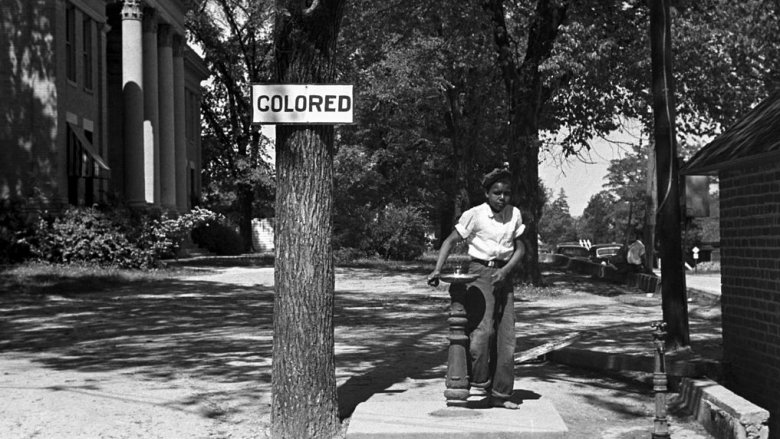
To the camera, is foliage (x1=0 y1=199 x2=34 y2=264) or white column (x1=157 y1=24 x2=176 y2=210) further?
white column (x1=157 y1=24 x2=176 y2=210)

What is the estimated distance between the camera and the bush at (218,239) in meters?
51.9

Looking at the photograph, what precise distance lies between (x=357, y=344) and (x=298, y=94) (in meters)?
6.81

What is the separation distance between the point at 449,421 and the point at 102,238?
22635 mm

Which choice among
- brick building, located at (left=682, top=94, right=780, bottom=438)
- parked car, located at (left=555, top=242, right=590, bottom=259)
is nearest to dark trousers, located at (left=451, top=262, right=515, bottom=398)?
brick building, located at (left=682, top=94, right=780, bottom=438)

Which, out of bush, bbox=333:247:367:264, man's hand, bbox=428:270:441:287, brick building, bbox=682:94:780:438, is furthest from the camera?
bush, bbox=333:247:367:264

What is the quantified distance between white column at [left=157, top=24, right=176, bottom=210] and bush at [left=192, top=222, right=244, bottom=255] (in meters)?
7.96

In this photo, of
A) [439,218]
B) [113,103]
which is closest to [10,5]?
[113,103]

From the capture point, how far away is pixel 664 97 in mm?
12453

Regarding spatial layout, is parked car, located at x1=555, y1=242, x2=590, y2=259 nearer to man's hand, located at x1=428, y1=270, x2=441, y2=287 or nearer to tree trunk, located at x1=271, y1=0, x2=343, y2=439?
man's hand, located at x1=428, y1=270, x2=441, y2=287

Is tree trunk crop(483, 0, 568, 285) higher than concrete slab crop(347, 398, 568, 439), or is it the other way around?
tree trunk crop(483, 0, 568, 285)

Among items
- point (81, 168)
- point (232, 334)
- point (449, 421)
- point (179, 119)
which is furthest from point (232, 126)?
point (449, 421)

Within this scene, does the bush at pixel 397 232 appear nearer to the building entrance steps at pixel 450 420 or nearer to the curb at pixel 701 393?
the curb at pixel 701 393

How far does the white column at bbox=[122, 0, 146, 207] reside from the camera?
3788 centimetres

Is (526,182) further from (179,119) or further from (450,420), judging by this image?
(179,119)
